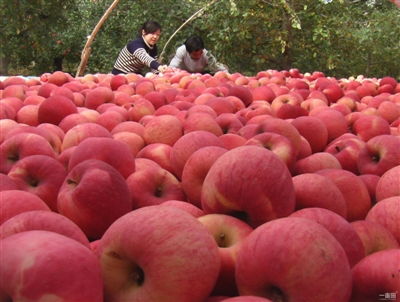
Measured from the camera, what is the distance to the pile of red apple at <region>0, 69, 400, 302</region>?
69 cm

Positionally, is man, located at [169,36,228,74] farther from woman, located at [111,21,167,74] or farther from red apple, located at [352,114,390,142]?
red apple, located at [352,114,390,142]

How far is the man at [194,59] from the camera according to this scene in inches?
224

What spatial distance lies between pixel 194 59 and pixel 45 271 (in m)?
5.38

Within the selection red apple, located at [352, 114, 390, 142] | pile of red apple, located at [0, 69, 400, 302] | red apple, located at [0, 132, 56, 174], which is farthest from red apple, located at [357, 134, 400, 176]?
red apple, located at [0, 132, 56, 174]

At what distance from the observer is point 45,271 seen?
0.63m

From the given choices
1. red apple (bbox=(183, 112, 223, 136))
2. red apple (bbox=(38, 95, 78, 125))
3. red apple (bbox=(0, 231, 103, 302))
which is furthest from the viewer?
red apple (bbox=(38, 95, 78, 125))

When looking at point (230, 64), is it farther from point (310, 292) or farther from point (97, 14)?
point (310, 292)

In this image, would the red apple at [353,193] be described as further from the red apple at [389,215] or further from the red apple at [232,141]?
the red apple at [232,141]

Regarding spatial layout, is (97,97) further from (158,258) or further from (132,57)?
(132,57)

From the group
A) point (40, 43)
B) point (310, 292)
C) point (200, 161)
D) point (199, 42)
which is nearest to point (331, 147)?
→ point (200, 161)

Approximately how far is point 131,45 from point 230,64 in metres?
2.76

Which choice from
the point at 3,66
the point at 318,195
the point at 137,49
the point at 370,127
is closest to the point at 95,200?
the point at 318,195

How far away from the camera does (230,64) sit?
8.10 metres

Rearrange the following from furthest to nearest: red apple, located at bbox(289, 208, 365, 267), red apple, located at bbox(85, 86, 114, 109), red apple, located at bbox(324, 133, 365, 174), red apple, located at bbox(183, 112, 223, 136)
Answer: red apple, located at bbox(85, 86, 114, 109)
red apple, located at bbox(183, 112, 223, 136)
red apple, located at bbox(324, 133, 365, 174)
red apple, located at bbox(289, 208, 365, 267)
